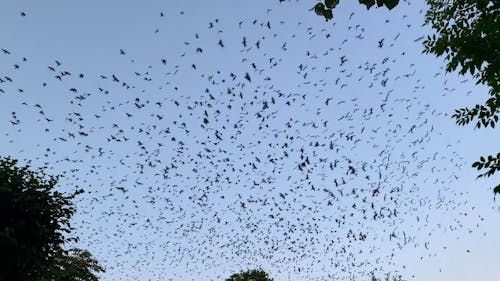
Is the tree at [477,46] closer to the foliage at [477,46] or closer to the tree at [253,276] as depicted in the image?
the foliage at [477,46]

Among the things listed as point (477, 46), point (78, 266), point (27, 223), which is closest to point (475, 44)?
point (477, 46)

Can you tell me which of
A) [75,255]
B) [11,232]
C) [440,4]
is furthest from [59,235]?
[75,255]

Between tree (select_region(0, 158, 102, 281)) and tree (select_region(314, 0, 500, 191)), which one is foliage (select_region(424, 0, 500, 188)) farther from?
tree (select_region(0, 158, 102, 281))

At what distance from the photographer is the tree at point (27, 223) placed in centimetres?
2097

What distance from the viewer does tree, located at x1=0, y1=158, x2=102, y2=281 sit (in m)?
21.0

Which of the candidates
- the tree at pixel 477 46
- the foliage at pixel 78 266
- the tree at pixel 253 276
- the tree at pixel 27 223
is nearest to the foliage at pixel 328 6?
the tree at pixel 477 46

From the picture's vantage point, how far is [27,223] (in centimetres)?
2181

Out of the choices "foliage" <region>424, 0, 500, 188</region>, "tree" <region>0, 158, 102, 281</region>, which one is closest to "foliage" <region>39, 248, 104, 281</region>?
"tree" <region>0, 158, 102, 281</region>

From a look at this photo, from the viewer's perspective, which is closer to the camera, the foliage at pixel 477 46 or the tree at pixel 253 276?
the foliage at pixel 477 46

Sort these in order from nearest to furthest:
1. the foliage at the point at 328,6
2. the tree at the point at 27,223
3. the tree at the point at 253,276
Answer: the foliage at the point at 328,6
the tree at the point at 27,223
the tree at the point at 253,276

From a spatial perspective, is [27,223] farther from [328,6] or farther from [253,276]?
[253,276]

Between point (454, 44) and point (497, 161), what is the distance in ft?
7.22

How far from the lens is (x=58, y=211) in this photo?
75.7 feet

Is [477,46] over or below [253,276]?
below
